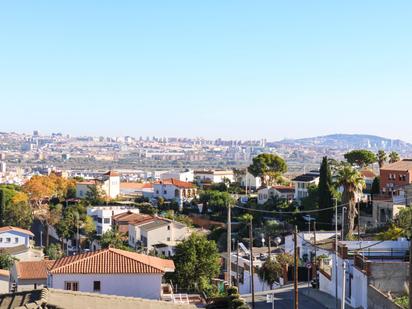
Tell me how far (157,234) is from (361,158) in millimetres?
26040

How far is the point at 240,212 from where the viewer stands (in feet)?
240

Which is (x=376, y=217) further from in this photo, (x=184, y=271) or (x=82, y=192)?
(x=82, y=192)

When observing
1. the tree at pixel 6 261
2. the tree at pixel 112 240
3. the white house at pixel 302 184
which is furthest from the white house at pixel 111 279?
the white house at pixel 302 184

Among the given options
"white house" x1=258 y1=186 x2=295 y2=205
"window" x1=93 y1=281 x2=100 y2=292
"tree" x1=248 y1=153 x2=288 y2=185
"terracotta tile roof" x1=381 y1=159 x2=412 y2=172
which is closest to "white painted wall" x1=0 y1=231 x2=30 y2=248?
"white house" x1=258 y1=186 x2=295 y2=205

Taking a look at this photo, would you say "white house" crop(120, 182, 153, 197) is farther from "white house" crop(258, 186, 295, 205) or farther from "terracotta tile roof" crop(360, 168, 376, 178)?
"terracotta tile roof" crop(360, 168, 376, 178)

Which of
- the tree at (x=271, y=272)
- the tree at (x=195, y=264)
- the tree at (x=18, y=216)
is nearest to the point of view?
the tree at (x=195, y=264)

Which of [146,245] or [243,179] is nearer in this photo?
[146,245]

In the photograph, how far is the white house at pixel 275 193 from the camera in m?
75.9

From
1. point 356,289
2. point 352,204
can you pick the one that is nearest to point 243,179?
point 352,204

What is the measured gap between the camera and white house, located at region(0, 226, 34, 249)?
2591 inches

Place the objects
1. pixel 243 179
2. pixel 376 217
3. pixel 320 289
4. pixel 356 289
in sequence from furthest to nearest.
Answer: pixel 243 179, pixel 376 217, pixel 320 289, pixel 356 289

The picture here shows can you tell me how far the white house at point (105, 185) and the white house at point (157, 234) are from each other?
30756mm

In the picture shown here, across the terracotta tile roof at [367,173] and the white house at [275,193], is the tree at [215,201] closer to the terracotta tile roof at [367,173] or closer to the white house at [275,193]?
the white house at [275,193]

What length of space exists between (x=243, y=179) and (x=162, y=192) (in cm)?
1252
